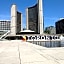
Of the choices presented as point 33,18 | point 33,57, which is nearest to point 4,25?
point 33,18

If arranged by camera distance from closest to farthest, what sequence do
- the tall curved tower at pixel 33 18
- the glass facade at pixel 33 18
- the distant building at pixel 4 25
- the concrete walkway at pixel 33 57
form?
the concrete walkway at pixel 33 57
the tall curved tower at pixel 33 18
the glass facade at pixel 33 18
the distant building at pixel 4 25

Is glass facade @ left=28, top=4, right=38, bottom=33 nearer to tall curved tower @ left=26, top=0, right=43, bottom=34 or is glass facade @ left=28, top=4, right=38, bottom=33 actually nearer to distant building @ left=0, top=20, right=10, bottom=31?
tall curved tower @ left=26, top=0, right=43, bottom=34

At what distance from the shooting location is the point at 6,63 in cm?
733

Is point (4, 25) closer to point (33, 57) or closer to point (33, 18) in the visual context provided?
point (33, 18)

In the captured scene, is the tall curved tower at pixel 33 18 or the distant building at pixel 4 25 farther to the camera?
the distant building at pixel 4 25

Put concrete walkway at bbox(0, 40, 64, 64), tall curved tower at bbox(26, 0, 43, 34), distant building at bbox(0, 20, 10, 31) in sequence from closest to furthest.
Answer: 1. concrete walkway at bbox(0, 40, 64, 64)
2. tall curved tower at bbox(26, 0, 43, 34)
3. distant building at bbox(0, 20, 10, 31)

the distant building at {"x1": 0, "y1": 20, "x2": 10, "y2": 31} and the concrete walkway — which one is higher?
the distant building at {"x1": 0, "y1": 20, "x2": 10, "y2": 31}

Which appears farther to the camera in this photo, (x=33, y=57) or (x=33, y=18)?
(x=33, y=18)

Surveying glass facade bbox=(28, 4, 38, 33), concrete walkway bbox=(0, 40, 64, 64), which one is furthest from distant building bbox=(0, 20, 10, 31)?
concrete walkway bbox=(0, 40, 64, 64)

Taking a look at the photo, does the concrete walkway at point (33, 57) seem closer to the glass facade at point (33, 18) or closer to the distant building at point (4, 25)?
the glass facade at point (33, 18)

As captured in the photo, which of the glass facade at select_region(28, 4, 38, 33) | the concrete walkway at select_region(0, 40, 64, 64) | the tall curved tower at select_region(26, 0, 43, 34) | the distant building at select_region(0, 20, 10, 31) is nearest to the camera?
the concrete walkway at select_region(0, 40, 64, 64)

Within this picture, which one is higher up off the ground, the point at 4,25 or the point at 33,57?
the point at 4,25

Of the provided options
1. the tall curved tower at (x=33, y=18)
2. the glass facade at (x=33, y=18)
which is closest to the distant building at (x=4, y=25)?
the tall curved tower at (x=33, y=18)

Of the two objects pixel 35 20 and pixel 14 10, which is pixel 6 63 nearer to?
pixel 14 10
